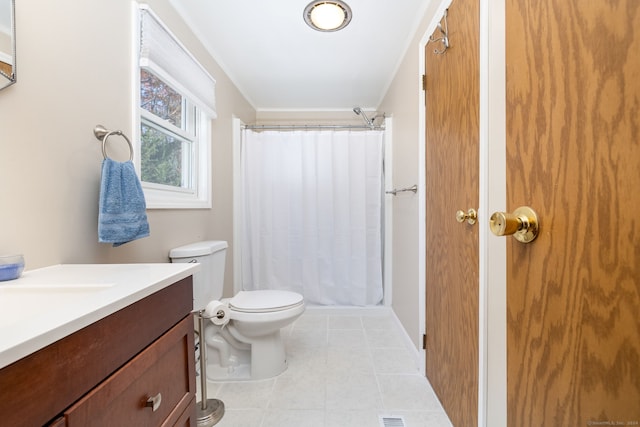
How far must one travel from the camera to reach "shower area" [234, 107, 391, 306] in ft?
7.85

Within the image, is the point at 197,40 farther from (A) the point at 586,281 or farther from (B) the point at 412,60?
(A) the point at 586,281

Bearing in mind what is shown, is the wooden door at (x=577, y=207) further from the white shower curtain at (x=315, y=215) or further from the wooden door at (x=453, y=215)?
the white shower curtain at (x=315, y=215)

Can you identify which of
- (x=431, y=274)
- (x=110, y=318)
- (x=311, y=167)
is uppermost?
(x=311, y=167)

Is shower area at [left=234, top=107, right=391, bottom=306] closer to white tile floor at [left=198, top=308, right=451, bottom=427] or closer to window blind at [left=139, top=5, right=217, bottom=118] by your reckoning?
white tile floor at [left=198, top=308, right=451, bottom=427]

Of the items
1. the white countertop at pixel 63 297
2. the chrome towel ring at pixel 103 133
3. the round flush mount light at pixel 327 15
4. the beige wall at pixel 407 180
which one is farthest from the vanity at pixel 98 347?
the round flush mount light at pixel 327 15

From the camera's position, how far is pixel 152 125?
144 cm

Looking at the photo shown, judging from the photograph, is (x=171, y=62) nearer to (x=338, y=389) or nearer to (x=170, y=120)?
(x=170, y=120)

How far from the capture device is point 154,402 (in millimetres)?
619

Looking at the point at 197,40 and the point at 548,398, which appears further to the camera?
the point at 197,40

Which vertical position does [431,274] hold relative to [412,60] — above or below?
below

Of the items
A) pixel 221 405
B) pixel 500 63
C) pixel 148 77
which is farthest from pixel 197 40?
pixel 221 405

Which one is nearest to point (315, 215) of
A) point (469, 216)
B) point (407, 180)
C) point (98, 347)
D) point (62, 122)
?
point (407, 180)

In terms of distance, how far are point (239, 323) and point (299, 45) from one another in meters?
1.89

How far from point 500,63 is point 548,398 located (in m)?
0.88
